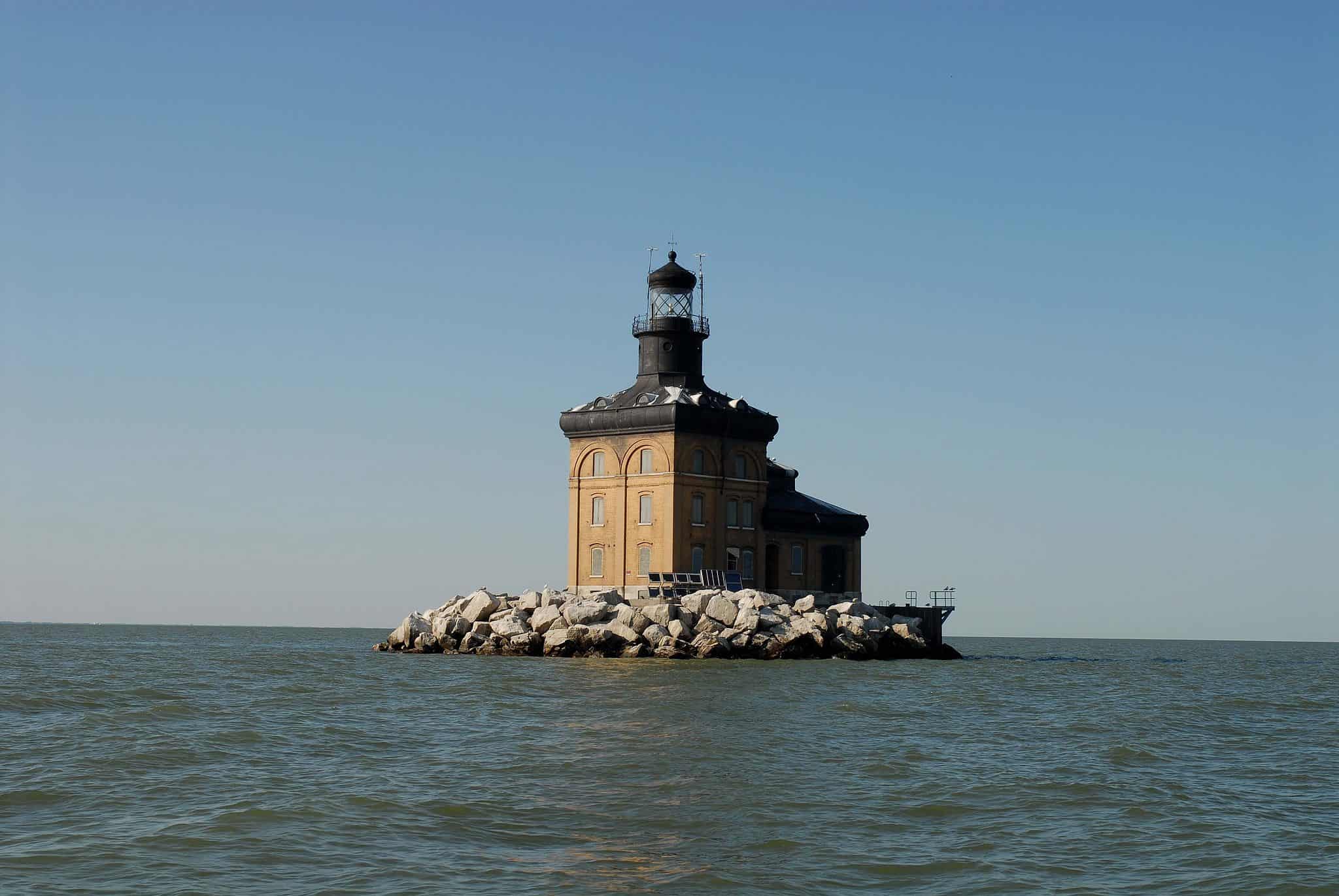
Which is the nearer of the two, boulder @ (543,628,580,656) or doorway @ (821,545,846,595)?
boulder @ (543,628,580,656)

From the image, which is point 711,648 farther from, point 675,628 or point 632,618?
point 632,618

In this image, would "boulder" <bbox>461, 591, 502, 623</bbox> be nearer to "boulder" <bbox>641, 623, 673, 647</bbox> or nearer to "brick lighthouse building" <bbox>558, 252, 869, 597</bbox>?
"brick lighthouse building" <bbox>558, 252, 869, 597</bbox>

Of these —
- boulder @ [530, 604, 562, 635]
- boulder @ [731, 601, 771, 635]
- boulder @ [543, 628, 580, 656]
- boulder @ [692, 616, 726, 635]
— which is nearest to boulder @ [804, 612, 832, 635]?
boulder @ [731, 601, 771, 635]

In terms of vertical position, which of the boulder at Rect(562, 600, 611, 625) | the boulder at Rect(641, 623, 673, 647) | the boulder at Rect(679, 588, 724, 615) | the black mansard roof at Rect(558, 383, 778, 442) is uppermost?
the black mansard roof at Rect(558, 383, 778, 442)

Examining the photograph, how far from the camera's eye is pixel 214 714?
2758 cm

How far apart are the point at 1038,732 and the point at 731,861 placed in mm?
13300

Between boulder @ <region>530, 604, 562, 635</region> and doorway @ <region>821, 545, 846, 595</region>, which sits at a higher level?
doorway @ <region>821, 545, 846, 595</region>

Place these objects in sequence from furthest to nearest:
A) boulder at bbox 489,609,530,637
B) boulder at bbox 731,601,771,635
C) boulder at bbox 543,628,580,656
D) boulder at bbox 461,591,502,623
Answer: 1. boulder at bbox 461,591,502,623
2. boulder at bbox 489,609,530,637
3. boulder at bbox 543,628,580,656
4. boulder at bbox 731,601,771,635

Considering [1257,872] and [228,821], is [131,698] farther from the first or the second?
[1257,872]

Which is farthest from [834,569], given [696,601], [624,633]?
[624,633]

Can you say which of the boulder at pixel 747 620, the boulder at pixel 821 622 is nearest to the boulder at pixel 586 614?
the boulder at pixel 747 620

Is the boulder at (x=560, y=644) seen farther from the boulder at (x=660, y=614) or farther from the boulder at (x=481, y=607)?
the boulder at (x=481, y=607)

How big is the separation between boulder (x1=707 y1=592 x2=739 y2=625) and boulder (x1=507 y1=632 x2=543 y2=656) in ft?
18.3

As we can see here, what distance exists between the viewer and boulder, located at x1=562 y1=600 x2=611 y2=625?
4619 centimetres
